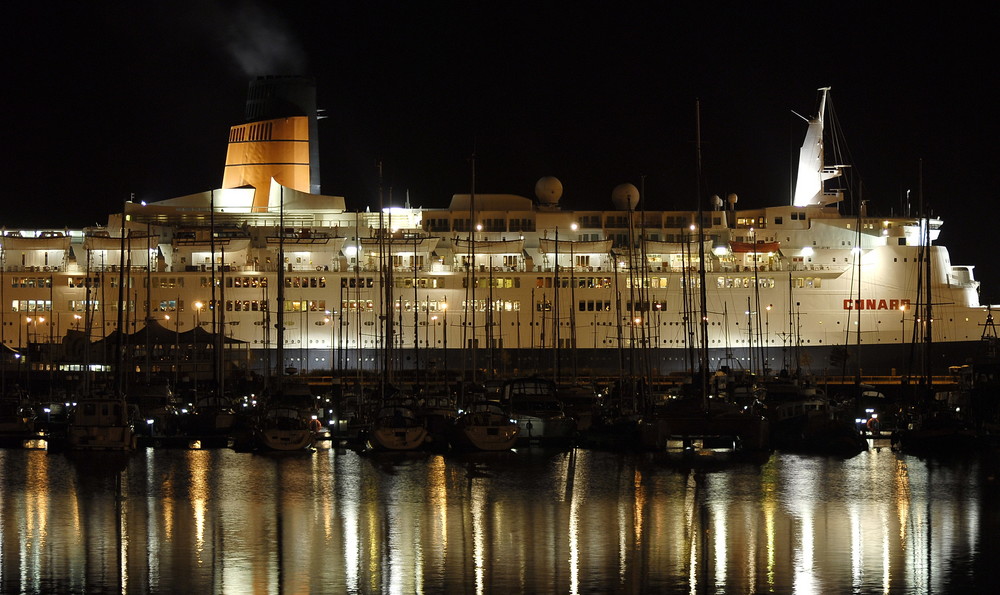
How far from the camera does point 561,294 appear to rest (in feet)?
213

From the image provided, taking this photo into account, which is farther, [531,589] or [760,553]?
[760,553]

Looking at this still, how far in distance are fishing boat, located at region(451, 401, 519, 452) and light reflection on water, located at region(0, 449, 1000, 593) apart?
152cm

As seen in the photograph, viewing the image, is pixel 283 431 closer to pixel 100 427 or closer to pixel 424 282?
pixel 100 427

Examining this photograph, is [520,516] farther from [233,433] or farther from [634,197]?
[634,197]

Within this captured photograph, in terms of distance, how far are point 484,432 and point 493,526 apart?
1300 cm

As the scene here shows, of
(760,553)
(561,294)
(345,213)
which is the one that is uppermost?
(345,213)

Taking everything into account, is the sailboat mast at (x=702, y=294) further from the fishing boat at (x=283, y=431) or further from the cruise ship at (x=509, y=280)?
the cruise ship at (x=509, y=280)

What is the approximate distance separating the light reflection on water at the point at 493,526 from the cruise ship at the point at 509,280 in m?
31.1

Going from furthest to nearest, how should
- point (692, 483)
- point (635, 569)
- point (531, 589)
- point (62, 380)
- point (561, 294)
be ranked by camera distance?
point (561, 294), point (62, 380), point (692, 483), point (635, 569), point (531, 589)

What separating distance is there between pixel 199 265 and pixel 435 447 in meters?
33.2

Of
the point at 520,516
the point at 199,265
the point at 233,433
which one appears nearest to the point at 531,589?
the point at 520,516

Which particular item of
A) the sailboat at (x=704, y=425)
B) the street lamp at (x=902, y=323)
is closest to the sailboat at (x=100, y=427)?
the sailboat at (x=704, y=425)

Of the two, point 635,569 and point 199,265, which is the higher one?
point 199,265

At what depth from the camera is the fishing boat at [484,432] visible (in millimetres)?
34188
